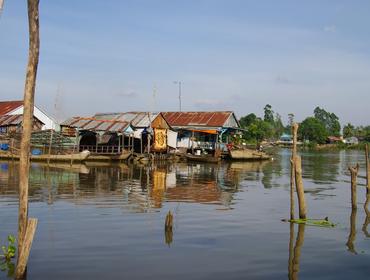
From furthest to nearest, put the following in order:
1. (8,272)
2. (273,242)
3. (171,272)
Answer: (273,242) → (171,272) → (8,272)

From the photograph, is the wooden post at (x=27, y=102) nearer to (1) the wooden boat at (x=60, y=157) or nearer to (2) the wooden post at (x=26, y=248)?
(2) the wooden post at (x=26, y=248)

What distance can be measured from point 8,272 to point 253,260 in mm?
4591

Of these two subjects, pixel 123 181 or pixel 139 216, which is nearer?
pixel 139 216

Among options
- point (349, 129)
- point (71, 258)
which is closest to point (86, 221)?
point (71, 258)

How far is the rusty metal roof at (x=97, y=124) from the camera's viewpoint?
36403 mm

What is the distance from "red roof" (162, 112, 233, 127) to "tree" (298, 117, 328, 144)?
6189cm

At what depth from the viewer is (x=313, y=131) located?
102438 mm

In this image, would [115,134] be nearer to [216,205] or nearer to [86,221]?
[216,205]

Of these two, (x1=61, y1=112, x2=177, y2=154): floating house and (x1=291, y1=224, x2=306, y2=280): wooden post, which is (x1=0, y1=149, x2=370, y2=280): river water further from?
(x1=61, y1=112, x2=177, y2=154): floating house

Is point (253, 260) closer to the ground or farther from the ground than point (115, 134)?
closer to the ground

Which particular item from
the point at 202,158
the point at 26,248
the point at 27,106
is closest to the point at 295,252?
the point at 26,248

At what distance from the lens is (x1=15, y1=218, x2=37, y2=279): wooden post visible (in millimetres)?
6441

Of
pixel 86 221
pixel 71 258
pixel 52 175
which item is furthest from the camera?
pixel 52 175

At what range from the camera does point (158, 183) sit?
870 inches
